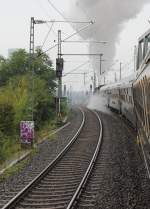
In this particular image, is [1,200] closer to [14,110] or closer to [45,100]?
[14,110]

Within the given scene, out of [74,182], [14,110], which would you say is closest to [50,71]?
[14,110]

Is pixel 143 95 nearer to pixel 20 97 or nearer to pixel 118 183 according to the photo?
pixel 118 183

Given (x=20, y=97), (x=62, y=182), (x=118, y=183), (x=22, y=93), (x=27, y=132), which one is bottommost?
(x=62, y=182)

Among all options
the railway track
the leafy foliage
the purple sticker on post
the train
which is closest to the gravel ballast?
the railway track

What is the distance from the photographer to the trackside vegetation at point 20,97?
23297mm

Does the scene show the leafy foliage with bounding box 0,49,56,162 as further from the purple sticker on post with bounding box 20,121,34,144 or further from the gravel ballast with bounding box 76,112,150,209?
the gravel ballast with bounding box 76,112,150,209

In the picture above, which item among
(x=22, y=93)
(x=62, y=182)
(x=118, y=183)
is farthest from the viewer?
(x=22, y=93)

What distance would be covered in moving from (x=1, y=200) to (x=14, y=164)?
5914 mm

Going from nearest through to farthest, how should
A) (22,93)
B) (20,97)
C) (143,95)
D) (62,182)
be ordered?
(143,95) < (62,182) < (20,97) < (22,93)

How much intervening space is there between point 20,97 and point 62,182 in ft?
44.7

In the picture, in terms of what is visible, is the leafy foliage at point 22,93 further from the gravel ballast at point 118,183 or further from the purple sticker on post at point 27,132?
the gravel ballast at point 118,183

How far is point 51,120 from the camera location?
3931cm

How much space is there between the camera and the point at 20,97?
27.6 metres

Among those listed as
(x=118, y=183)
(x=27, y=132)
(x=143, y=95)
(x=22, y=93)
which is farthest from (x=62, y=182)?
(x=22, y=93)
